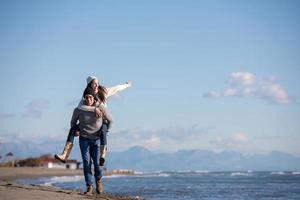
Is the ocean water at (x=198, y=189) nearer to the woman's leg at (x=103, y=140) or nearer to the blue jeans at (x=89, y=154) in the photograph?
the blue jeans at (x=89, y=154)

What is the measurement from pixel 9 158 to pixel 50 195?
7207 cm

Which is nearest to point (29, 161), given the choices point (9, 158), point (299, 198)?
point (9, 158)

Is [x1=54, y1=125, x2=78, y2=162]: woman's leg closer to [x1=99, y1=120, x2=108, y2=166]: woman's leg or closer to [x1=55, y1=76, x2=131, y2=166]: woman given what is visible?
[x1=55, y1=76, x2=131, y2=166]: woman

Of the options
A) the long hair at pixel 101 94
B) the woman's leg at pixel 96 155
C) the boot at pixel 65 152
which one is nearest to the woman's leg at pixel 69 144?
the boot at pixel 65 152

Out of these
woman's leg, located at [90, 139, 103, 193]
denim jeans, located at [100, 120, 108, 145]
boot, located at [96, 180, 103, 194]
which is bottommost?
→ boot, located at [96, 180, 103, 194]

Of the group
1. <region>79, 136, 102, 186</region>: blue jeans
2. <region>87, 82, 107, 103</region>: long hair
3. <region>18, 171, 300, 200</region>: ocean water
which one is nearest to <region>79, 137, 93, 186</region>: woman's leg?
<region>79, 136, 102, 186</region>: blue jeans

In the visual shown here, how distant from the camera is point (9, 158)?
79.4 meters

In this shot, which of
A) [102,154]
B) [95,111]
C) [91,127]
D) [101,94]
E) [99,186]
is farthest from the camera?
[99,186]

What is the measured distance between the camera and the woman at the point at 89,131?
34.7 feet

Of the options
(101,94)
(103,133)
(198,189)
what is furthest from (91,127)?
(198,189)

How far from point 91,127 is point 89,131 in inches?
3.4

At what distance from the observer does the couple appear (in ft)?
34.7

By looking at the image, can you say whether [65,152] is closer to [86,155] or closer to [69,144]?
[69,144]

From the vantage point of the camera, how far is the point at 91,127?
34.8 ft
